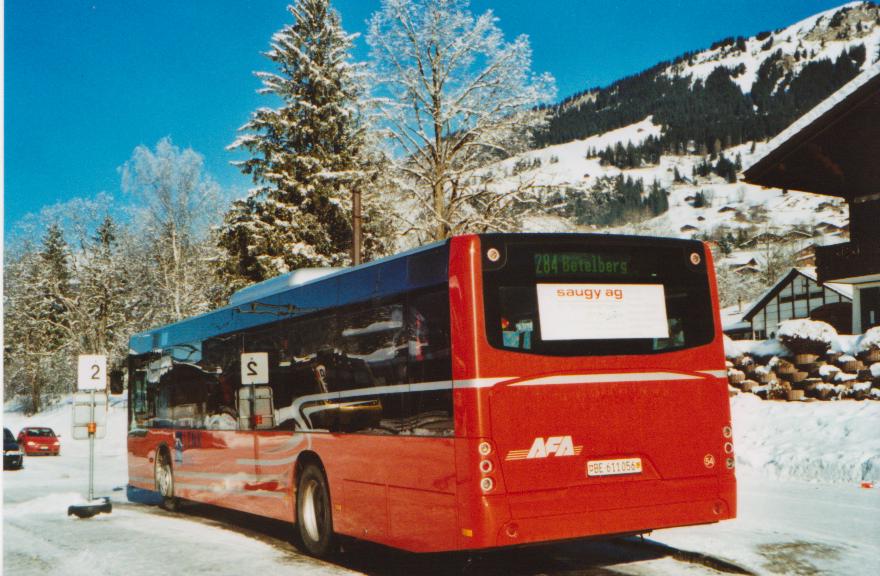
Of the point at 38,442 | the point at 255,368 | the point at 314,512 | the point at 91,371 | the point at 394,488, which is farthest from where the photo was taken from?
the point at 38,442

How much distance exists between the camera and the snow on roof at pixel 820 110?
23828 mm

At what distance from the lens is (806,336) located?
2028 centimetres

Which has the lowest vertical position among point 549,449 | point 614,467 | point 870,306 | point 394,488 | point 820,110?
point 394,488

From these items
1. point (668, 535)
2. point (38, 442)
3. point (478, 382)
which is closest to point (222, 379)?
point (668, 535)

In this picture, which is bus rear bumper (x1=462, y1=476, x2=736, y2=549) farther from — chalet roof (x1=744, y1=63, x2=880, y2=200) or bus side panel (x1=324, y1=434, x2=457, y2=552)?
chalet roof (x1=744, y1=63, x2=880, y2=200)

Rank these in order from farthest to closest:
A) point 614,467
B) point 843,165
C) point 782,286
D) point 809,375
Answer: point 782,286
point 843,165
point 809,375
point 614,467

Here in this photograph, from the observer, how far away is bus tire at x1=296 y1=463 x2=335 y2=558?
9.20 meters

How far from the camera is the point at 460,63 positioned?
101 ft

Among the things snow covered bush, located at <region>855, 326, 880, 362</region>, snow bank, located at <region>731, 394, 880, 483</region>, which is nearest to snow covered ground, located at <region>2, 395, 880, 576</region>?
snow bank, located at <region>731, 394, 880, 483</region>

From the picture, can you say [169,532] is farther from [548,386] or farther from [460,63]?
[460,63]

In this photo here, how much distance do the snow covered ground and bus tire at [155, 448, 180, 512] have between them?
0.98 feet

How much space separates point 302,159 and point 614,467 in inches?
1160

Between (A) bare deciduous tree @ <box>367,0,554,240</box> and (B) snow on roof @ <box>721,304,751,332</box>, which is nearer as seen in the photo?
(A) bare deciduous tree @ <box>367,0,554,240</box>

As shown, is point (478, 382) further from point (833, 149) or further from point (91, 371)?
point (833, 149)
